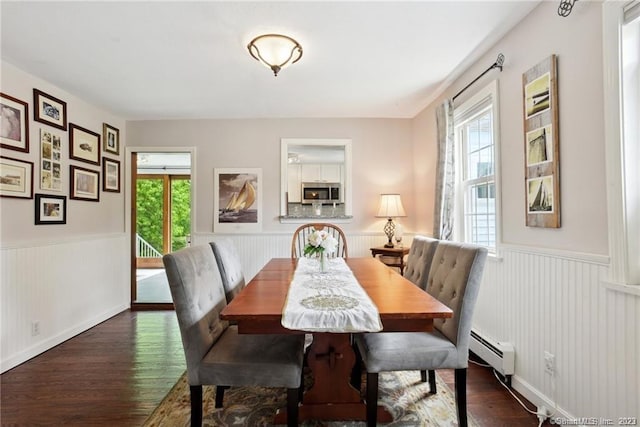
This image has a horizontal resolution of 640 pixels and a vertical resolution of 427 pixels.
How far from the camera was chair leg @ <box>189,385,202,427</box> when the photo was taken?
1.43 m

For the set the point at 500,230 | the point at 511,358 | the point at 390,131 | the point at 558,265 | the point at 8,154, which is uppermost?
the point at 390,131

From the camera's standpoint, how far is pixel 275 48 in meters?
2.11

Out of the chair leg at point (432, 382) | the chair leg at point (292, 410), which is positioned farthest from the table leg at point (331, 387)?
the chair leg at point (432, 382)

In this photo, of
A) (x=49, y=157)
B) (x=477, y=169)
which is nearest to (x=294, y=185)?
(x=477, y=169)

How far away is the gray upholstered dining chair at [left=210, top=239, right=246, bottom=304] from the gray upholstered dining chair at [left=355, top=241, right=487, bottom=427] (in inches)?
37.9

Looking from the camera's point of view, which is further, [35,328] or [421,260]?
[35,328]

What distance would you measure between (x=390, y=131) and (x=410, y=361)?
10.2 ft

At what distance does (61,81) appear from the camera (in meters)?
2.80

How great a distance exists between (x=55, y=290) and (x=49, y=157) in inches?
48.9

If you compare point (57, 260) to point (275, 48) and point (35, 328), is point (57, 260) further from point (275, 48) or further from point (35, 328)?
point (275, 48)

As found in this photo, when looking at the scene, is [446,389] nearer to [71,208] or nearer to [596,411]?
[596,411]

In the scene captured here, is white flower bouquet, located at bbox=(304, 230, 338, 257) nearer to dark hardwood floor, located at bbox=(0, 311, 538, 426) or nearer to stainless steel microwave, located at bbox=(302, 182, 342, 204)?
dark hardwood floor, located at bbox=(0, 311, 538, 426)

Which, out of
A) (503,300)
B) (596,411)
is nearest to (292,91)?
(503,300)

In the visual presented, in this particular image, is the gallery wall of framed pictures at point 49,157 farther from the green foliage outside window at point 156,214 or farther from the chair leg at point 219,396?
the green foliage outside window at point 156,214
